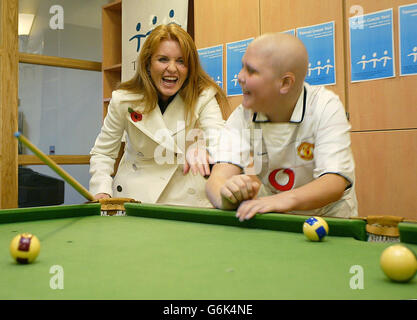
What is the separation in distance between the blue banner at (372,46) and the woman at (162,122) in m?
0.87

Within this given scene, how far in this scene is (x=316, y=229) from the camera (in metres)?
1.26

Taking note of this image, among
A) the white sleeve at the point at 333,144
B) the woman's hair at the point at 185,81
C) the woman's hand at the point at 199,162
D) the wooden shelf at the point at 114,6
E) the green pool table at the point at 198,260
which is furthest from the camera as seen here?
the wooden shelf at the point at 114,6

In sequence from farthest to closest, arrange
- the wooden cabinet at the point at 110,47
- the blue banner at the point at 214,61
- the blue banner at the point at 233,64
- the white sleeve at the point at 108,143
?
the wooden cabinet at the point at 110,47 < the blue banner at the point at 214,61 < the blue banner at the point at 233,64 < the white sleeve at the point at 108,143

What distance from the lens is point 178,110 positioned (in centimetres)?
262

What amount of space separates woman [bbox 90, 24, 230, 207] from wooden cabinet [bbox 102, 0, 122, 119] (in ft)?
8.06

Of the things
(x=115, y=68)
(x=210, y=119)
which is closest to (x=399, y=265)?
(x=210, y=119)

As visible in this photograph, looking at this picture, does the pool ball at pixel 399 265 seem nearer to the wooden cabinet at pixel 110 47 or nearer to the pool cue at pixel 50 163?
the pool cue at pixel 50 163

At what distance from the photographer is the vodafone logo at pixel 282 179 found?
188 centimetres

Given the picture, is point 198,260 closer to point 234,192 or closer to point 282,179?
point 234,192

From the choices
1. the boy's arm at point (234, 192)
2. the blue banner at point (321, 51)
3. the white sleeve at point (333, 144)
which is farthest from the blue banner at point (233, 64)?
the boy's arm at point (234, 192)

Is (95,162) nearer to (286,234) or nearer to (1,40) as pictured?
(286,234)

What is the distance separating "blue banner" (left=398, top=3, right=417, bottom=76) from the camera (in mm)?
2531
